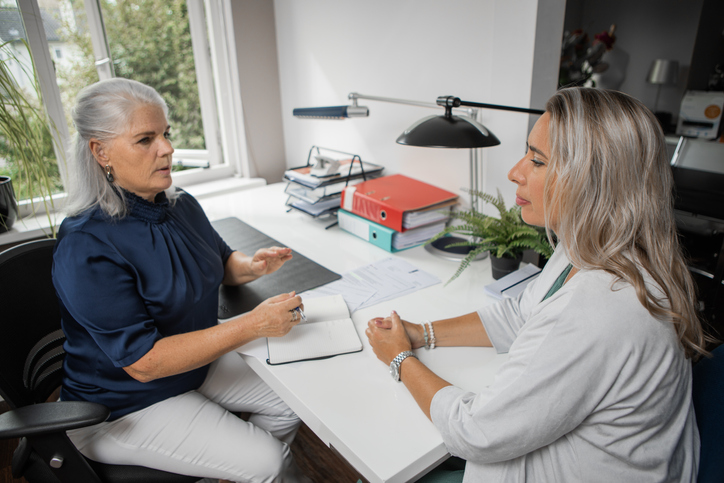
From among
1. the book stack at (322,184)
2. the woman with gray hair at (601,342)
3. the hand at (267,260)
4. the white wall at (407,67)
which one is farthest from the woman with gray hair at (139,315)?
the white wall at (407,67)

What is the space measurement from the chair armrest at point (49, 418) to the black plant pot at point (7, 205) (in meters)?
1.32

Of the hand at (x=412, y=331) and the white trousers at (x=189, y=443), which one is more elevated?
the hand at (x=412, y=331)

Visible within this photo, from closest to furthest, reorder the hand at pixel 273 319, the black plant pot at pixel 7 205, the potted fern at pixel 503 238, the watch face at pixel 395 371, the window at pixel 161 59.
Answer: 1. the watch face at pixel 395 371
2. the hand at pixel 273 319
3. the potted fern at pixel 503 238
4. the black plant pot at pixel 7 205
5. the window at pixel 161 59

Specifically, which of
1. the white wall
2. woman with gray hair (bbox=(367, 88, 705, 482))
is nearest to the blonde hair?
woman with gray hair (bbox=(367, 88, 705, 482))

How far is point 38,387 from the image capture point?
3.75 ft

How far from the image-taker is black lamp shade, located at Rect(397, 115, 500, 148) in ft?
4.28

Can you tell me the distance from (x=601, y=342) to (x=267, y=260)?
1000 millimetres

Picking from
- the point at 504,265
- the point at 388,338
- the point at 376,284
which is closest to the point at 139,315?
the point at 388,338

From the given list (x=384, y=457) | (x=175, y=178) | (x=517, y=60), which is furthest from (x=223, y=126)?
(x=384, y=457)

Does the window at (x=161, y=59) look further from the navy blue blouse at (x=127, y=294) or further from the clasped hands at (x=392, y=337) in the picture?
the clasped hands at (x=392, y=337)

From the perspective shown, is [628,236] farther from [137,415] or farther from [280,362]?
[137,415]

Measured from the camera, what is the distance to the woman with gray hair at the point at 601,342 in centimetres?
65

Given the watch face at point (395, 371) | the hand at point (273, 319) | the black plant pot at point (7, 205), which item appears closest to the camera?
the watch face at point (395, 371)

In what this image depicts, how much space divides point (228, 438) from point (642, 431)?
865mm
